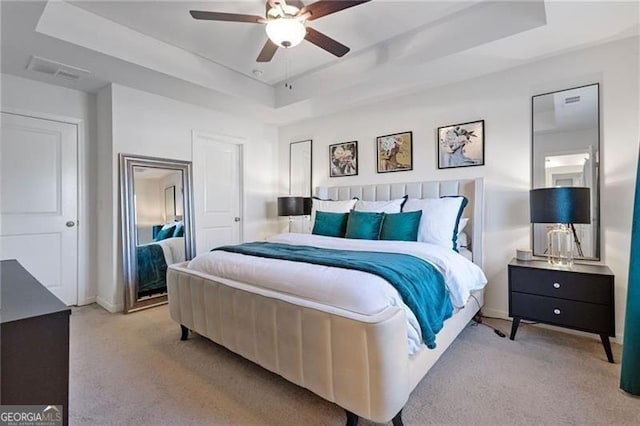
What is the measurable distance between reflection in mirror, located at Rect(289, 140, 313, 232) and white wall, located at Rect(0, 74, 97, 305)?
8.30ft

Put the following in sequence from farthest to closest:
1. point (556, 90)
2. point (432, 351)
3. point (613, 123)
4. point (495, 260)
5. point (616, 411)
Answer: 1. point (495, 260)
2. point (556, 90)
3. point (613, 123)
4. point (432, 351)
5. point (616, 411)

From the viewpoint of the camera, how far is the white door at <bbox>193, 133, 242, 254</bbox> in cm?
416

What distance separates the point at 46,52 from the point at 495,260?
14.9ft

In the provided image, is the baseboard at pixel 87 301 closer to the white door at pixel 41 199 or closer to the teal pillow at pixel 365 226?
the white door at pixel 41 199

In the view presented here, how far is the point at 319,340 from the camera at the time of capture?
1.60 m

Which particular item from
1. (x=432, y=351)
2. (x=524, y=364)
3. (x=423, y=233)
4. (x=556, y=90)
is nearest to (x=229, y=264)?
(x=432, y=351)

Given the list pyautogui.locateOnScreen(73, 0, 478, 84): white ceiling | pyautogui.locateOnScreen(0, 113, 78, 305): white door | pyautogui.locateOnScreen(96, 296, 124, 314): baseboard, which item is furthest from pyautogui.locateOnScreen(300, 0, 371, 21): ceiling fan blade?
pyautogui.locateOnScreen(96, 296, 124, 314): baseboard

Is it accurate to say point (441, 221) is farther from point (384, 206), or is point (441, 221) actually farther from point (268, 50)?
point (268, 50)

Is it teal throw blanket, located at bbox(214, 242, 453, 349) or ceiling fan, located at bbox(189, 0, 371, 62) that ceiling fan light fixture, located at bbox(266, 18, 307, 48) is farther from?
teal throw blanket, located at bbox(214, 242, 453, 349)

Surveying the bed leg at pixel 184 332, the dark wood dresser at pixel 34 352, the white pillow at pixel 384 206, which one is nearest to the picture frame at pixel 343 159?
the white pillow at pixel 384 206

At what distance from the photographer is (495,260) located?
3.12m

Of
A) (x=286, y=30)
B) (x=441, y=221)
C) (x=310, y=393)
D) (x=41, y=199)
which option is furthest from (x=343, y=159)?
(x=41, y=199)

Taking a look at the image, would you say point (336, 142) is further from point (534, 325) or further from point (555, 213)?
point (534, 325)

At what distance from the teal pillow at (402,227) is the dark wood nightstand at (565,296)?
842 millimetres
